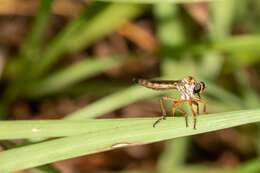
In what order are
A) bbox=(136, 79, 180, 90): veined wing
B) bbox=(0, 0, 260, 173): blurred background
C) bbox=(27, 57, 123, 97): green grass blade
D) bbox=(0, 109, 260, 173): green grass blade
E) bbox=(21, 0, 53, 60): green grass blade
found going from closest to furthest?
bbox=(0, 109, 260, 173): green grass blade
bbox=(136, 79, 180, 90): veined wing
bbox=(21, 0, 53, 60): green grass blade
bbox=(0, 0, 260, 173): blurred background
bbox=(27, 57, 123, 97): green grass blade

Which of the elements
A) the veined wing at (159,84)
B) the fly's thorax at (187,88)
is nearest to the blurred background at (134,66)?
the veined wing at (159,84)

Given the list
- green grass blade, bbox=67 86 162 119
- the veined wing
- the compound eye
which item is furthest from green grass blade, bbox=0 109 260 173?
green grass blade, bbox=67 86 162 119

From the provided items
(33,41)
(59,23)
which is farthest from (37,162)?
(59,23)

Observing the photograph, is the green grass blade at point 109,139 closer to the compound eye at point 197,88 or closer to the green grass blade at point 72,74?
the compound eye at point 197,88

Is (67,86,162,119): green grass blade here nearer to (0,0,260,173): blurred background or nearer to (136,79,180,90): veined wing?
(0,0,260,173): blurred background

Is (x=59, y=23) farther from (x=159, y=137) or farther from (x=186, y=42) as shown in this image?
(x=159, y=137)

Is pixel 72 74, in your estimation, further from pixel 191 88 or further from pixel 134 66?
pixel 191 88
